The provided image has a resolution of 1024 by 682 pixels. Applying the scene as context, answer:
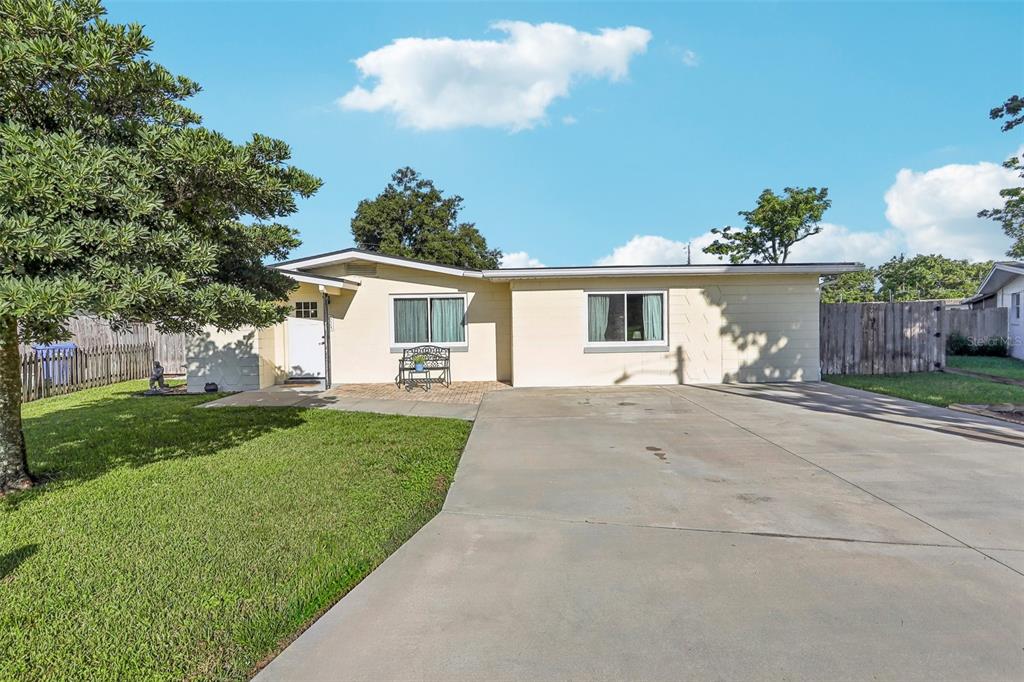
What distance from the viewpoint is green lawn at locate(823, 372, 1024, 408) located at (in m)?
8.90

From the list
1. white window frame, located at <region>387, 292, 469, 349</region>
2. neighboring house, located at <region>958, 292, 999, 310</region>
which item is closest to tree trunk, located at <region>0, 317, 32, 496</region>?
white window frame, located at <region>387, 292, 469, 349</region>

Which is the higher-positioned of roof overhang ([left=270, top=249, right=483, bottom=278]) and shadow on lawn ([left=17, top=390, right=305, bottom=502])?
roof overhang ([left=270, top=249, right=483, bottom=278])

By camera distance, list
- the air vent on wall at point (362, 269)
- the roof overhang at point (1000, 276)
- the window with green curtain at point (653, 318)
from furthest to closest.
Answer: the roof overhang at point (1000, 276), the air vent on wall at point (362, 269), the window with green curtain at point (653, 318)

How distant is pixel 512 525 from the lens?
12.1 feet

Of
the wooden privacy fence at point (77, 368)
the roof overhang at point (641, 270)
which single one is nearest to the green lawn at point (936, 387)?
the roof overhang at point (641, 270)

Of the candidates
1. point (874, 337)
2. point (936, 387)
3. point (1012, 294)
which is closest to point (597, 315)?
point (936, 387)

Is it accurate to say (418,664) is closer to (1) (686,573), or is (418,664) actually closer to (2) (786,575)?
(1) (686,573)

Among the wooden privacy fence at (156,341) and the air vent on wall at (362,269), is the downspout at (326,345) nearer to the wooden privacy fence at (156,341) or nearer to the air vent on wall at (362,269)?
the air vent on wall at (362,269)

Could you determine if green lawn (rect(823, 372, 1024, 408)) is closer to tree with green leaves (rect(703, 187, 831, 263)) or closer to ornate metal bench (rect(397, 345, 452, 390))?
ornate metal bench (rect(397, 345, 452, 390))

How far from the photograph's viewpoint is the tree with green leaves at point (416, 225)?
32.6m

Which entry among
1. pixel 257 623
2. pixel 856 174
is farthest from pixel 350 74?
pixel 856 174

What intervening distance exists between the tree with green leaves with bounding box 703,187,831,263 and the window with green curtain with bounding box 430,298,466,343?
87.2 ft

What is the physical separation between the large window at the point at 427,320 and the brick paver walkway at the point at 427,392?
3.97ft

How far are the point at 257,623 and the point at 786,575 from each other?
2.88m
